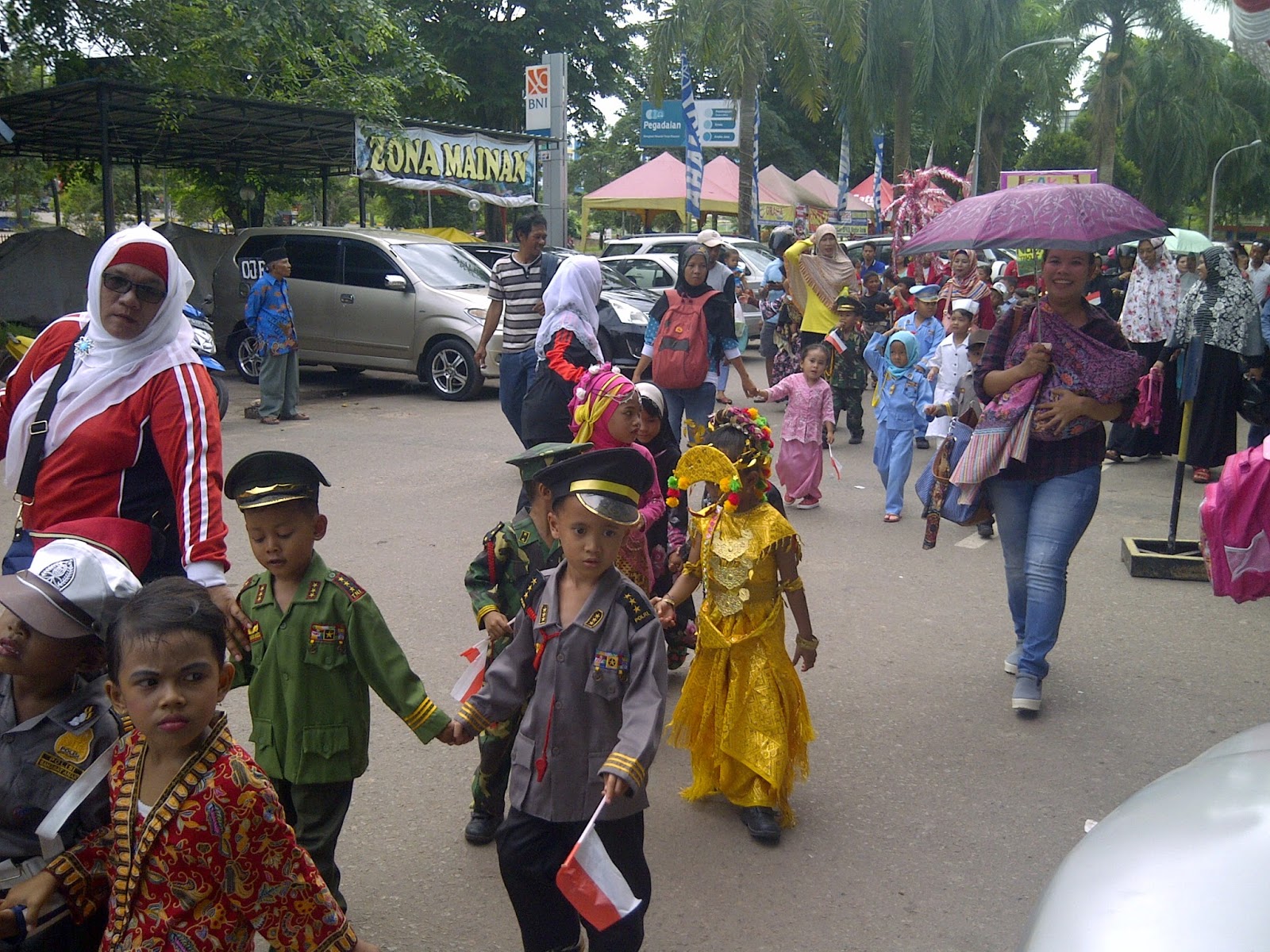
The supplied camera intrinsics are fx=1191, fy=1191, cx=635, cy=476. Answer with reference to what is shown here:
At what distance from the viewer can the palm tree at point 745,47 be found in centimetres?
2386

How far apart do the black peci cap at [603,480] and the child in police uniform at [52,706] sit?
3.49 ft

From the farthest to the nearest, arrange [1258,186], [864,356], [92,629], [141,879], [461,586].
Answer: [1258,186] < [864,356] < [461,586] < [92,629] < [141,879]

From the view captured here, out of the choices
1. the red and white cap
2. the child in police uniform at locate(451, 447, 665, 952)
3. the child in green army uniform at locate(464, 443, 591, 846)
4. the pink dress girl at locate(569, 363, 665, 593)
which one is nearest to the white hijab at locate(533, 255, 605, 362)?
the pink dress girl at locate(569, 363, 665, 593)

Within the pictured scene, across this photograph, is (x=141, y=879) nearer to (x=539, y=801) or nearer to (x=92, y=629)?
(x=92, y=629)

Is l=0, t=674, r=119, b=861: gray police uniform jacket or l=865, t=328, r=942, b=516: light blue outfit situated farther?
l=865, t=328, r=942, b=516: light blue outfit

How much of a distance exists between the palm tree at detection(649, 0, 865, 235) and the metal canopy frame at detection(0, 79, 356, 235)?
311 inches

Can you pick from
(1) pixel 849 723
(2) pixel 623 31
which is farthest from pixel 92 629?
(2) pixel 623 31

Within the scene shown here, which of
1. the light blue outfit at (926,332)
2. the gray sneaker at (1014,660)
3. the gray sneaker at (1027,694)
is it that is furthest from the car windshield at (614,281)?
the gray sneaker at (1027,694)

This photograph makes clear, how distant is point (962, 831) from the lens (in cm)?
400

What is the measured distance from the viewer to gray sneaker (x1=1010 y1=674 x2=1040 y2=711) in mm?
4945

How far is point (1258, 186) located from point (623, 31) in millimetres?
41727

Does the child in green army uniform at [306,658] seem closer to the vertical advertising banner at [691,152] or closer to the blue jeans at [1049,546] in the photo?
the blue jeans at [1049,546]

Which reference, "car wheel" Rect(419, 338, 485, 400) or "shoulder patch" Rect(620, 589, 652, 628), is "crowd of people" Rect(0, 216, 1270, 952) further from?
Result: "car wheel" Rect(419, 338, 485, 400)

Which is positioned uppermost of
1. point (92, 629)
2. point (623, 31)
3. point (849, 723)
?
point (623, 31)
